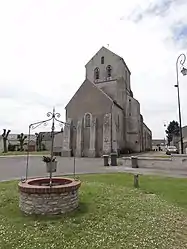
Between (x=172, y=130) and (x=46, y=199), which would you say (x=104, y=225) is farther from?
(x=172, y=130)

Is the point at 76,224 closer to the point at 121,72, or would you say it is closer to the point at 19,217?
the point at 19,217

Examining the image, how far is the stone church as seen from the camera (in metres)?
35.4

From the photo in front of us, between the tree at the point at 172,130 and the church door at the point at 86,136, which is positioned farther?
the tree at the point at 172,130

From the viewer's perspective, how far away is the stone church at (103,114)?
3544cm

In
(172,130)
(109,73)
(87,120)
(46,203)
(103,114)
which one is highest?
(109,73)

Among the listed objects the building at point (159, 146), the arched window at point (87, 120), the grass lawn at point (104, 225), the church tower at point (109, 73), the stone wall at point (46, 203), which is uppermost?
the church tower at point (109, 73)

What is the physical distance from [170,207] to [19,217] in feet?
14.8

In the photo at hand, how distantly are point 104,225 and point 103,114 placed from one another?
99.4 feet

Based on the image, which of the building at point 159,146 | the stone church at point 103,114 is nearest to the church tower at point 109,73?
the stone church at point 103,114

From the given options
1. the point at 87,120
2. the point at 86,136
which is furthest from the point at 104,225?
the point at 87,120

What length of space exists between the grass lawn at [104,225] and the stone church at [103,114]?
25.0 metres

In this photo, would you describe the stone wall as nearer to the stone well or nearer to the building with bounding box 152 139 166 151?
the stone well

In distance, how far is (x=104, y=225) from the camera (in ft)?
19.3

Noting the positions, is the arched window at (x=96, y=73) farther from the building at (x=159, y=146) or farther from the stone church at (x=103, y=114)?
the building at (x=159, y=146)
